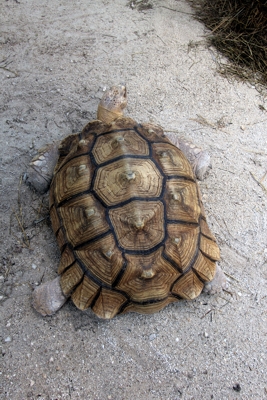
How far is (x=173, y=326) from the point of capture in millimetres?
2449

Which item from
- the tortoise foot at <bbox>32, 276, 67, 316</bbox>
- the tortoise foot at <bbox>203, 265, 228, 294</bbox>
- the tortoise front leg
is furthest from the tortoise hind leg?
the tortoise foot at <bbox>203, 265, 228, 294</bbox>

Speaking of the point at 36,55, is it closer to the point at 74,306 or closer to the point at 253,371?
the point at 74,306

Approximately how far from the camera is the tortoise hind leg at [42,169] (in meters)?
2.86

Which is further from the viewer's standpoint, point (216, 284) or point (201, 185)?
point (201, 185)

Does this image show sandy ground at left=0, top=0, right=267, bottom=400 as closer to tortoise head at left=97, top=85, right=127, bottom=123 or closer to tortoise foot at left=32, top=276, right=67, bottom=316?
tortoise foot at left=32, top=276, right=67, bottom=316

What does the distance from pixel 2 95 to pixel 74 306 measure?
2275mm

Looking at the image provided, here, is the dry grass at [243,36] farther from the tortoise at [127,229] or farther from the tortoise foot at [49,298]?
the tortoise foot at [49,298]

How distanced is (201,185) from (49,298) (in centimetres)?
165

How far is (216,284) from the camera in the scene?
97.5 inches

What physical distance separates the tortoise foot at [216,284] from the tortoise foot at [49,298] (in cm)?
102

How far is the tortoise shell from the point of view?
204cm

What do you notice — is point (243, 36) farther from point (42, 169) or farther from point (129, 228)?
point (129, 228)

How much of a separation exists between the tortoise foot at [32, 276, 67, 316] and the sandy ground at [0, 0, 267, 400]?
87 millimetres

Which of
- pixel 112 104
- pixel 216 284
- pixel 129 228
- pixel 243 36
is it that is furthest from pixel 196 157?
pixel 243 36
